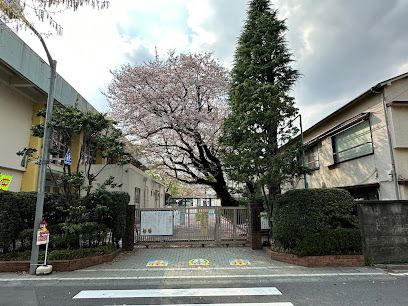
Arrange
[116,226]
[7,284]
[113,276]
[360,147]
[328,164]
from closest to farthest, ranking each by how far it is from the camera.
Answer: [7,284] → [113,276] → [116,226] → [360,147] → [328,164]

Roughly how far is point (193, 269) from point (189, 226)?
3.69 metres

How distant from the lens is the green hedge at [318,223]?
8.66 metres

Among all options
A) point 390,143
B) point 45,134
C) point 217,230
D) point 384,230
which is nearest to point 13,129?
point 45,134

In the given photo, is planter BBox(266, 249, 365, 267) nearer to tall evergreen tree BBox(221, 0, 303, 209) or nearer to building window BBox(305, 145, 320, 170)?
tall evergreen tree BBox(221, 0, 303, 209)

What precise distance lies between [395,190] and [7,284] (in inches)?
504

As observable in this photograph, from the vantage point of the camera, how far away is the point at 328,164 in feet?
51.5

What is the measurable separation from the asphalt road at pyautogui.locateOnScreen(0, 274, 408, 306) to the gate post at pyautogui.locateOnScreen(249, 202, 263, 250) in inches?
159

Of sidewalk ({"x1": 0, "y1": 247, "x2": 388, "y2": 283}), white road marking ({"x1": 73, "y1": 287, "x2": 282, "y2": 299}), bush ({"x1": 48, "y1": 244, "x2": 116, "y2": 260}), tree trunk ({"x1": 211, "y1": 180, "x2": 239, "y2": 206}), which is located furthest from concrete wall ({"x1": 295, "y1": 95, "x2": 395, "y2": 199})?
bush ({"x1": 48, "y1": 244, "x2": 116, "y2": 260})

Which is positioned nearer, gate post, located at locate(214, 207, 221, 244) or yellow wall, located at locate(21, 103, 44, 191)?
gate post, located at locate(214, 207, 221, 244)

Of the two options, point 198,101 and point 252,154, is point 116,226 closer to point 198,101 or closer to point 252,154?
point 252,154

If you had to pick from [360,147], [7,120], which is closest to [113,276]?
[7,120]

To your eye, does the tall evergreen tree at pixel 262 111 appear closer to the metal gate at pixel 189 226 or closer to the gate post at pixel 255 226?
the gate post at pixel 255 226

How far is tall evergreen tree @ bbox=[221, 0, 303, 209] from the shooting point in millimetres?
10242

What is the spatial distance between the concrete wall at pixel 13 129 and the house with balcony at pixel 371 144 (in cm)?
1183
